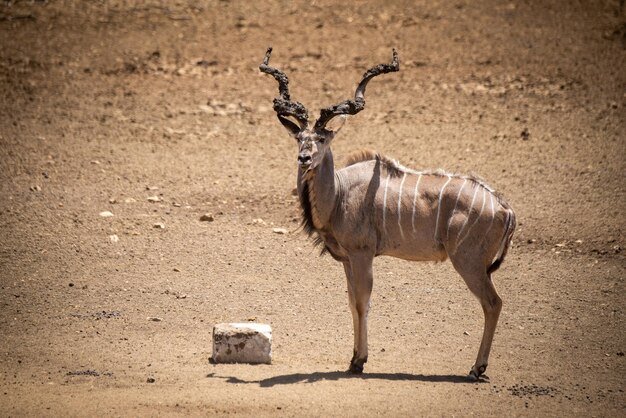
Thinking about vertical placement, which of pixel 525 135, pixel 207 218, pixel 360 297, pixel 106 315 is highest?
pixel 525 135

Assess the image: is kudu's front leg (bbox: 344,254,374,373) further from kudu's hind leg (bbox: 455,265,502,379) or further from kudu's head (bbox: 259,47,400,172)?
kudu's head (bbox: 259,47,400,172)

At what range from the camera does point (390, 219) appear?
1059 cm

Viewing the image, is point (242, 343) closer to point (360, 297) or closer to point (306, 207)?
point (360, 297)

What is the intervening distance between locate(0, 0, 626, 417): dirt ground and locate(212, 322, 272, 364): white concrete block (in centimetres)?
17

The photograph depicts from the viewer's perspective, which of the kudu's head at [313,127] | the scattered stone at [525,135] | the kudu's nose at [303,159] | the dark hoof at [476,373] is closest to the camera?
the kudu's nose at [303,159]

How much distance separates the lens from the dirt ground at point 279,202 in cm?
1027

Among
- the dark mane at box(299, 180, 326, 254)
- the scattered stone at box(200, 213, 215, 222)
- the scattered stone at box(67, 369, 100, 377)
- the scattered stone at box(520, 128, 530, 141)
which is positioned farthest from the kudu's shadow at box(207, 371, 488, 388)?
the scattered stone at box(520, 128, 530, 141)

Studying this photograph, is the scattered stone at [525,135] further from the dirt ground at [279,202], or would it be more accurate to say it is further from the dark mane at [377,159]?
the dark mane at [377,159]

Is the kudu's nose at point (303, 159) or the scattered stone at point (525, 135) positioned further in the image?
the scattered stone at point (525, 135)

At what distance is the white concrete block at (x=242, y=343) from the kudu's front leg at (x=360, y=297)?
94 centimetres

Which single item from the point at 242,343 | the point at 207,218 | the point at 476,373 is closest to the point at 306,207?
the point at 242,343

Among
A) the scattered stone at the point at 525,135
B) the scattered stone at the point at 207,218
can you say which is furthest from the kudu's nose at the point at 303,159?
the scattered stone at the point at 525,135

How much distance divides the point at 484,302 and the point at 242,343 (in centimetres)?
261

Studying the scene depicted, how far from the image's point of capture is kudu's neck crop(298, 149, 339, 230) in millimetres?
10477
